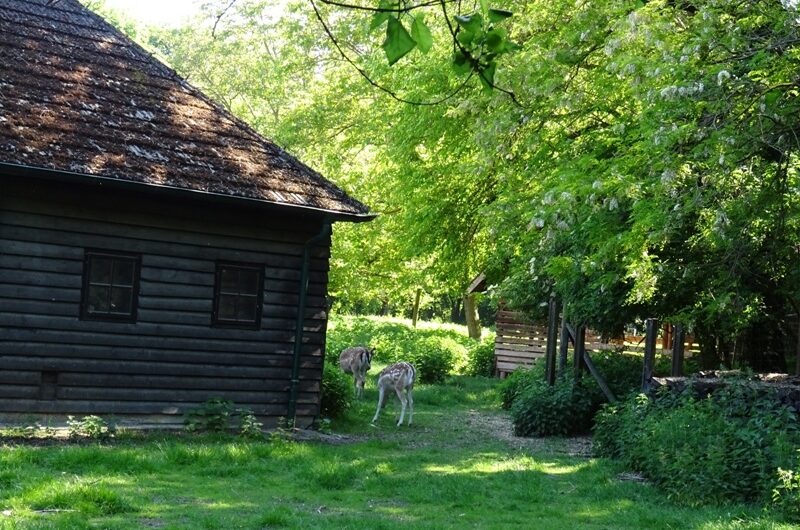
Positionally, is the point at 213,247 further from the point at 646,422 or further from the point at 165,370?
the point at 646,422

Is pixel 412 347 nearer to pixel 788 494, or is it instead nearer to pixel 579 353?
pixel 579 353

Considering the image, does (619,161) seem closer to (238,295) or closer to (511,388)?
(238,295)

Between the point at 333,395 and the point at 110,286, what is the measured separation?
5.01 m

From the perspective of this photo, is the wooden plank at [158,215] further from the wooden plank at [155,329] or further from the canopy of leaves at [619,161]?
the canopy of leaves at [619,161]

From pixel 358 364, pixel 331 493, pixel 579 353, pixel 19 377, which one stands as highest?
pixel 579 353

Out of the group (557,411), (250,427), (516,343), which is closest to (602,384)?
(557,411)

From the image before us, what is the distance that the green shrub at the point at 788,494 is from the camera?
9.20 meters

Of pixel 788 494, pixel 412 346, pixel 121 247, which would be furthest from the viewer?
pixel 412 346

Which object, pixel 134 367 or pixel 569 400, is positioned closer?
pixel 134 367

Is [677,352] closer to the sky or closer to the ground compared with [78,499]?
closer to the sky

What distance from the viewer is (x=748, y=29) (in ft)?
41.0

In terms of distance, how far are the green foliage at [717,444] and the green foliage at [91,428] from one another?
698 centimetres

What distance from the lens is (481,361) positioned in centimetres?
3397

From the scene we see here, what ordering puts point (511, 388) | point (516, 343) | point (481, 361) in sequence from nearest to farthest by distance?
point (511, 388) → point (516, 343) → point (481, 361)
